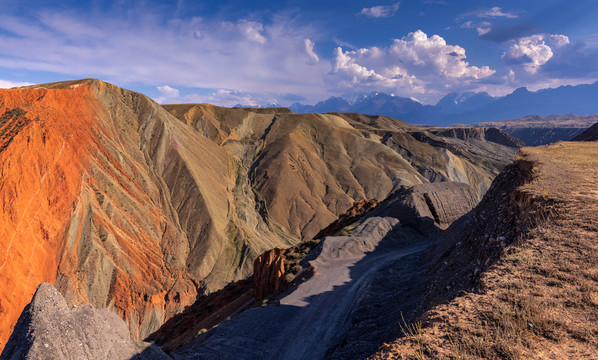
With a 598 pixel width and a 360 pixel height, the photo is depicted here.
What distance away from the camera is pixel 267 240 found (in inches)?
2338

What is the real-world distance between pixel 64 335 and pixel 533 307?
1019 centimetres

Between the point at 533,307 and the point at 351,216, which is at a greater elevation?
the point at 533,307

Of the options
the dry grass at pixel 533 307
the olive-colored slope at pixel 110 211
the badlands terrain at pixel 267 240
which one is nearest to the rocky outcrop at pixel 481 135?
the badlands terrain at pixel 267 240

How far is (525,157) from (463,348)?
14946 millimetres

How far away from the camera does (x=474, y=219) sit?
15094 millimetres

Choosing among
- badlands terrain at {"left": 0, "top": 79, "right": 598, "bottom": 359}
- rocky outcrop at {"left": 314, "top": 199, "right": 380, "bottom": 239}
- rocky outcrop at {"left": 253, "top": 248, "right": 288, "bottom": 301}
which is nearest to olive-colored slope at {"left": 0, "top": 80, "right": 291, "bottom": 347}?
badlands terrain at {"left": 0, "top": 79, "right": 598, "bottom": 359}

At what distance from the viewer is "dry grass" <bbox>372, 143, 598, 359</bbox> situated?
525 centimetres

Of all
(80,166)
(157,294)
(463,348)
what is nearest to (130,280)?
(157,294)

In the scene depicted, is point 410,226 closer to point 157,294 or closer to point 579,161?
point 579,161

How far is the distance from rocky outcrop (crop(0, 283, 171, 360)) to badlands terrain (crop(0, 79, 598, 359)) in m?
0.04

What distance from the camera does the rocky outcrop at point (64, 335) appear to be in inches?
267

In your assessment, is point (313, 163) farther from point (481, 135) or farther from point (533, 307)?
point (481, 135)

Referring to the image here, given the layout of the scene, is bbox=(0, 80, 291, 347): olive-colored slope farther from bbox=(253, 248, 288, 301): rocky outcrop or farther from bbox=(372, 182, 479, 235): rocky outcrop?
bbox=(372, 182, 479, 235): rocky outcrop

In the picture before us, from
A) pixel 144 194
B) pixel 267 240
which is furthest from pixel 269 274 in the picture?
pixel 267 240
